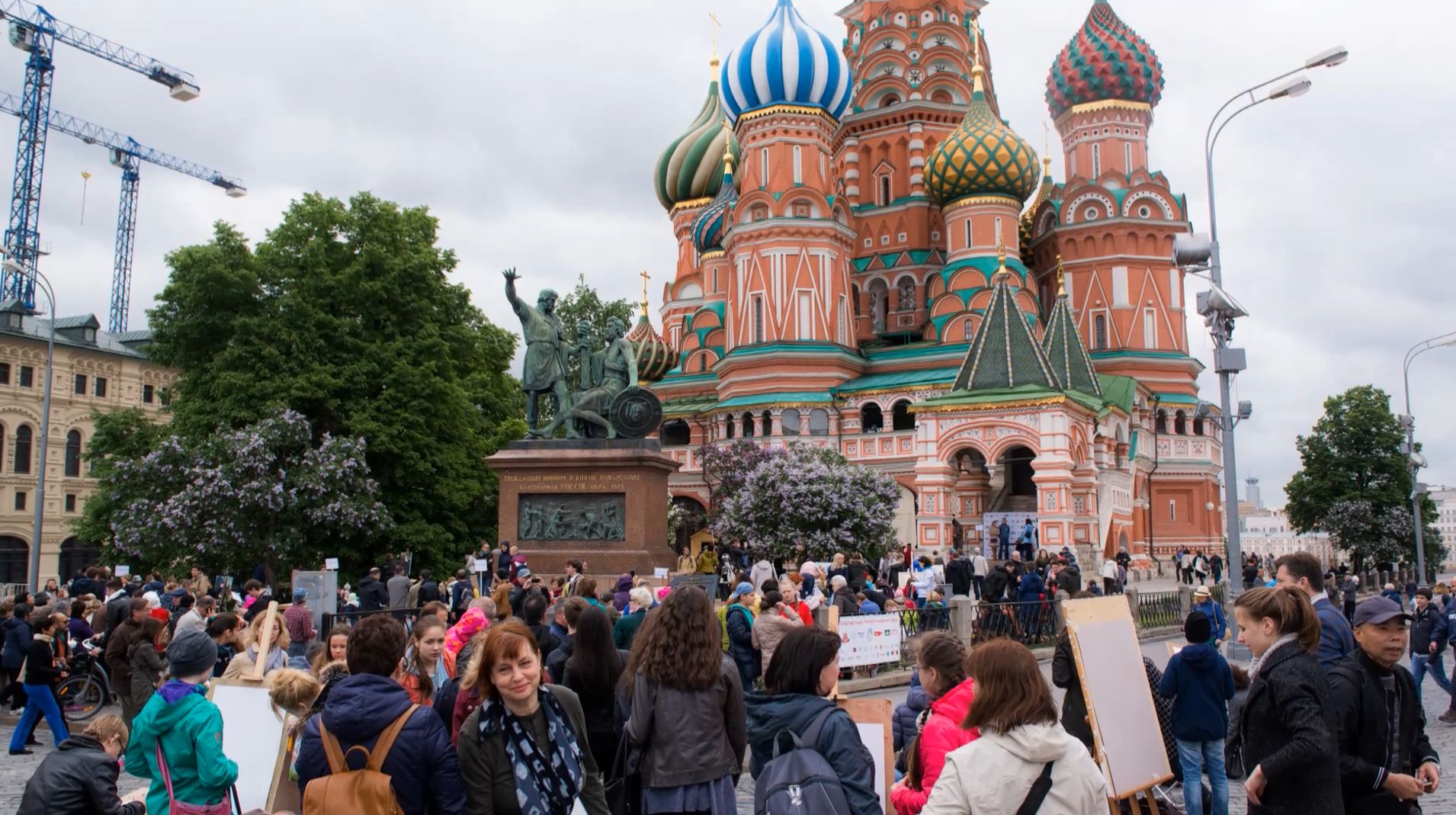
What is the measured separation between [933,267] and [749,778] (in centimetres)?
4286

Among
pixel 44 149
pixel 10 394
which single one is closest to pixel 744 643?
pixel 10 394

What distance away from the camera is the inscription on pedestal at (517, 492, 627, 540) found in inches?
842

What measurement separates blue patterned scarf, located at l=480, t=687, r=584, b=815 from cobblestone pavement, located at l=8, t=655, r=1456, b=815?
170 inches

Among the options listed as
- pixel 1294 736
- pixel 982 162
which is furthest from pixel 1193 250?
pixel 982 162

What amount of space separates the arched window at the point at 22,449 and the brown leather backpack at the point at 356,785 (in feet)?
167

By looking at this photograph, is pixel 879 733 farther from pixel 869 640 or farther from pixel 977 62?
pixel 977 62

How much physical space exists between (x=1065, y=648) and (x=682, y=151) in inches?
2214

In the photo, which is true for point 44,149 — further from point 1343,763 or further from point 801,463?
point 1343,763

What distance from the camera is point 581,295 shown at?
2557 inches

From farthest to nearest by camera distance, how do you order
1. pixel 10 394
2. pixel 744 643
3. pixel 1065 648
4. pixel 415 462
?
pixel 10 394 < pixel 415 462 < pixel 744 643 < pixel 1065 648

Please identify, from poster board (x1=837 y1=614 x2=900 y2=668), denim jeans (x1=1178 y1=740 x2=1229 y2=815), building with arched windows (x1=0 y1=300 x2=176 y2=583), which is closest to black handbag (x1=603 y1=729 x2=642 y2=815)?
denim jeans (x1=1178 y1=740 x2=1229 y2=815)

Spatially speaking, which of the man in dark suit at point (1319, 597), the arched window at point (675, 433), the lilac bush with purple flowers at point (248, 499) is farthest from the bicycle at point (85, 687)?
the arched window at point (675, 433)

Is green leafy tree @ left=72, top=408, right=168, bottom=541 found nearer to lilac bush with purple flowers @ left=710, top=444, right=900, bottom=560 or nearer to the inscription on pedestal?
the inscription on pedestal

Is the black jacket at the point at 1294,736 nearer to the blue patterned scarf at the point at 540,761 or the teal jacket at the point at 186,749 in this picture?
the blue patterned scarf at the point at 540,761
